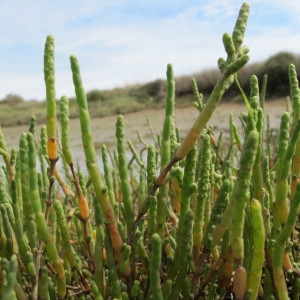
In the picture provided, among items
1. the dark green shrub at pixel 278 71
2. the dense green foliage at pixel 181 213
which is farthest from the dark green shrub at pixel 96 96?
the dense green foliage at pixel 181 213

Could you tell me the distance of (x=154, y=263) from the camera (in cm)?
60

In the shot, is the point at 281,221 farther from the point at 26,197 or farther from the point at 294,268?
the point at 26,197

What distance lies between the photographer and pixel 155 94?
17500 mm

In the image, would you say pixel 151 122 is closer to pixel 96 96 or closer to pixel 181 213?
pixel 96 96

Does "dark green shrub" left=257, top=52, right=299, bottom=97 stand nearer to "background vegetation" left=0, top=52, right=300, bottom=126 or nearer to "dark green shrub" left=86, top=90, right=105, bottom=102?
"background vegetation" left=0, top=52, right=300, bottom=126

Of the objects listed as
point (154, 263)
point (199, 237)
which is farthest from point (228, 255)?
point (154, 263)

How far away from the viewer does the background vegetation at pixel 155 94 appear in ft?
42.6

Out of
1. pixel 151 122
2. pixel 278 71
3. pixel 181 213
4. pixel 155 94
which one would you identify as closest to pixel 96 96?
pixel 155 94

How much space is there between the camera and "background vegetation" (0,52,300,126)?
42.6 ft

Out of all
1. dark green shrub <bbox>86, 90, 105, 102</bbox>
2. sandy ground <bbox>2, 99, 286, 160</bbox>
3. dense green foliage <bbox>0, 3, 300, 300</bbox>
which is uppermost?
dark green shrub <bbox>86, 90, 105, 102</bbox>

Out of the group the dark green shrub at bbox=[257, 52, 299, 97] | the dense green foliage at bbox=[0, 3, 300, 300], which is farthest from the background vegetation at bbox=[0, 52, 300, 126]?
the dense green foliage at bbox=[0, 3, 300, 300]

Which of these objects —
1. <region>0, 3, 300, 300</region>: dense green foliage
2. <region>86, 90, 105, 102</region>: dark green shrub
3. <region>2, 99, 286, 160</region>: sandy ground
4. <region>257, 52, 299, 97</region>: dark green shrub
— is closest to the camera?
<region>0, 3, 300, 300</region>: dense green foliage

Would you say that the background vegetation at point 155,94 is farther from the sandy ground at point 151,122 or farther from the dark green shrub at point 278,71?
the sandy ground at point 151,122

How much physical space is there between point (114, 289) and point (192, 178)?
184 millimetres
